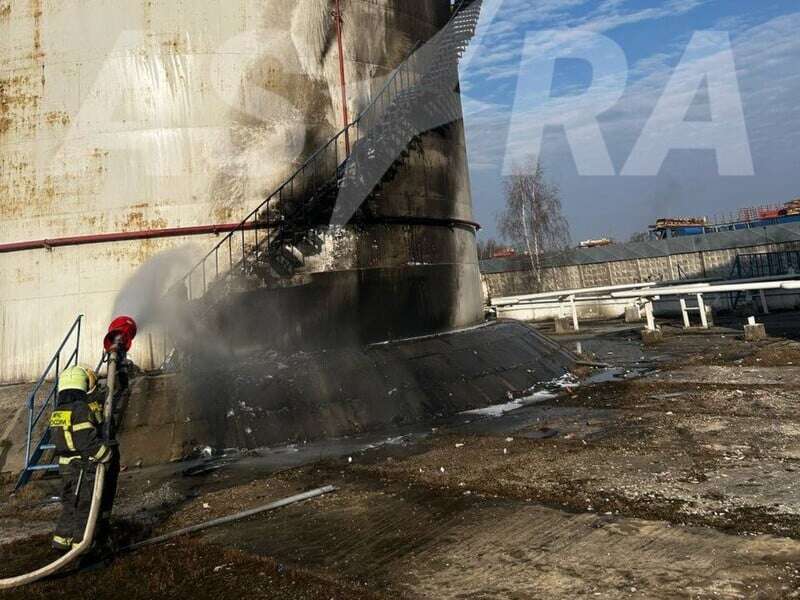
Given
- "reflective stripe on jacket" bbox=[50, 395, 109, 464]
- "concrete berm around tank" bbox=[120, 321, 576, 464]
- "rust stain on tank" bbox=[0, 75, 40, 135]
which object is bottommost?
"concrete berm around tank" bbox=[120, 321, 576, 464]

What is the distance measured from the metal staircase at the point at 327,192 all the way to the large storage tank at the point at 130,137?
13.4 inches

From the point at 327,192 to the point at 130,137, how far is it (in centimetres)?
365

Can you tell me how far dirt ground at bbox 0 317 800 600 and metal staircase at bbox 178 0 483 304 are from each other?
377 centimetres

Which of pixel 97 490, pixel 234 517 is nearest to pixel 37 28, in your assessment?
pixel 97 490

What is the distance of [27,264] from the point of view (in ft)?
32.1

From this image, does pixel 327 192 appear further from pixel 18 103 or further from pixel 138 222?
pixel 18 103

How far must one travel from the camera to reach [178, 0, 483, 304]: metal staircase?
9930mm

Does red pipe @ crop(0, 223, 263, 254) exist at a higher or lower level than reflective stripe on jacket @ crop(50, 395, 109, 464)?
higher

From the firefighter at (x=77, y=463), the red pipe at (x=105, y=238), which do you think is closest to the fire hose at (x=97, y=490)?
the firefighter at (x=77, y=463)

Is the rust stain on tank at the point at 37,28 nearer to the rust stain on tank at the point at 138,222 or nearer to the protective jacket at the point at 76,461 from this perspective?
the rust stain on tank at the point at 138,222

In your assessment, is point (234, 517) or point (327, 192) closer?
point (234, 517)

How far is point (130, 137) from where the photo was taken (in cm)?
984

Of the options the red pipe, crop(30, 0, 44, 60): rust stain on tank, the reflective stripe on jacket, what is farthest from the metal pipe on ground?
crop(30, 0, 44, 60): rust stain on tank

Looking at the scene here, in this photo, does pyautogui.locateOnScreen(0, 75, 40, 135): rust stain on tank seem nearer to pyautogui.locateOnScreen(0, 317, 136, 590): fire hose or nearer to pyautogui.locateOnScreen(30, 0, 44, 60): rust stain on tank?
pyautogui.locateOnScreen(30, 0, 44, 60): rust stain on tank
